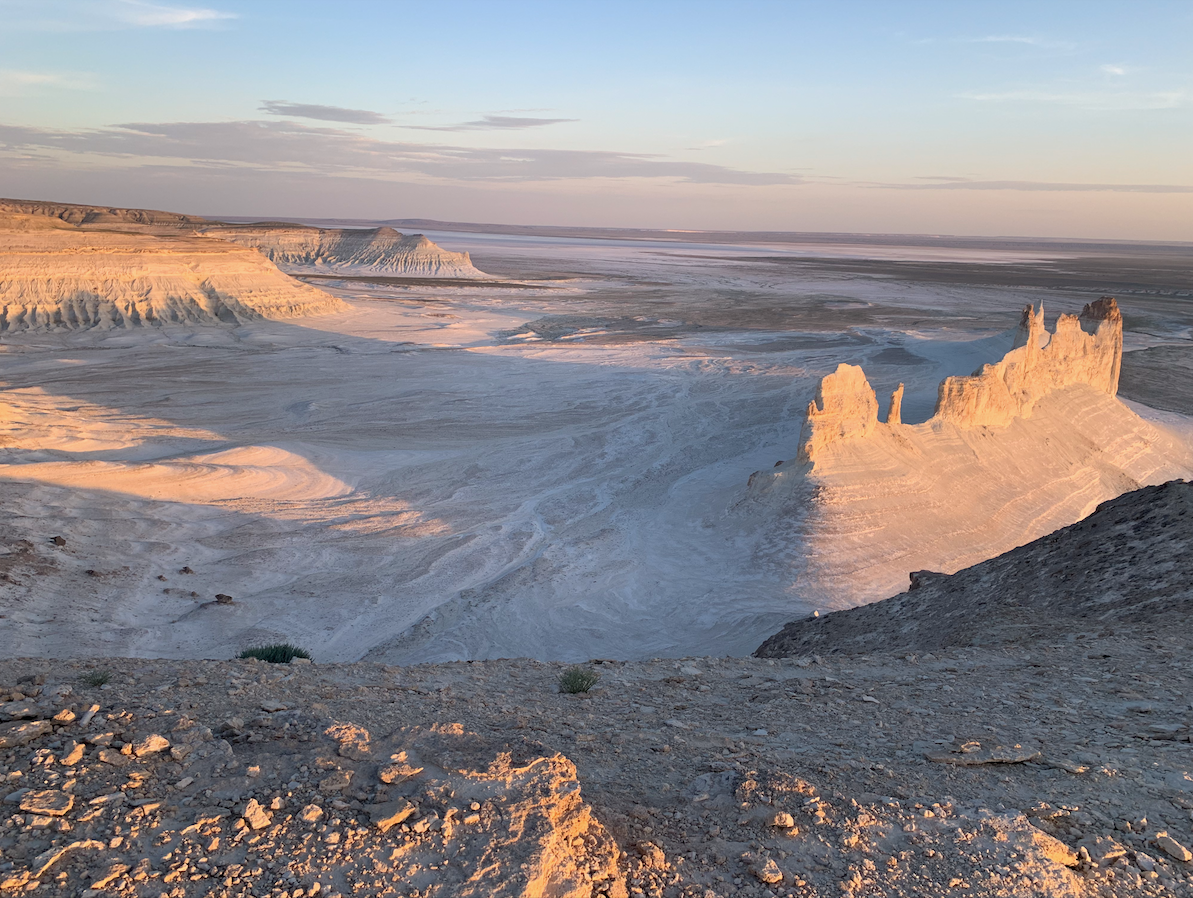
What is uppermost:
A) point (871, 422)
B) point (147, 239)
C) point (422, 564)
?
point (147, 239)

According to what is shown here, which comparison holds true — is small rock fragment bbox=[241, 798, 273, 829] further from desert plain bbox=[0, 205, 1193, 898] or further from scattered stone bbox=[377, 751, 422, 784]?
scattered stone bbox=[377, 751, 422, 784]

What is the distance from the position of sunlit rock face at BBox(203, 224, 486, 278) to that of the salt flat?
48.0 metres

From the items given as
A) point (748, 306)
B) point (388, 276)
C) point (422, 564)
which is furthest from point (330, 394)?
point (388, 276)

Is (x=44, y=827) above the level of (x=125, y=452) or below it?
above

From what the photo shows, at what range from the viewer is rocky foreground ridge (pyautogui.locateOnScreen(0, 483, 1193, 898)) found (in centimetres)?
337

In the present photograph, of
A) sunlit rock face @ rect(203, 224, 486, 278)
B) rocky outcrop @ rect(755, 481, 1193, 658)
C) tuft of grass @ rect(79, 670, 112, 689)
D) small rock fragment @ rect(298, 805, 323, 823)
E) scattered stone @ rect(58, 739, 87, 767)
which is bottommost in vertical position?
rocky outcrop @ rect(755, 481, 1193, 658)

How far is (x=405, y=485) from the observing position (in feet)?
73.9

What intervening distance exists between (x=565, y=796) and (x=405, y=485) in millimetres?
19378

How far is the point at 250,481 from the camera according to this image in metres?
21.1

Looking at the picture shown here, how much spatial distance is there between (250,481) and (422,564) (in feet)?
21.9

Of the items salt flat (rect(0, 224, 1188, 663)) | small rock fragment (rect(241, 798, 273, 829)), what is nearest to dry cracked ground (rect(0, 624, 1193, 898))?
small rock fragment (rect(241, 798, 273, 829))

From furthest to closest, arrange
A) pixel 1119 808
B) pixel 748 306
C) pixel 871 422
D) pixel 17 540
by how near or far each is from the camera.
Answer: pixel 748 306 < pixel 871 422 < pixel 17 540 < pixel 1119 808

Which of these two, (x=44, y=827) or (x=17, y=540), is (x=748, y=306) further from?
(x=44, y=827)

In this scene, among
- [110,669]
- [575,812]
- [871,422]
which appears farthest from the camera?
[871,422]
